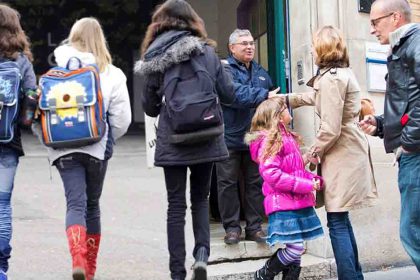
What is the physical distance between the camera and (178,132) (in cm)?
421

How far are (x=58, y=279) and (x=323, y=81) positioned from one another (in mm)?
2587

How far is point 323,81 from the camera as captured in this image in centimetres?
467

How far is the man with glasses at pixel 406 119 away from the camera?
12.6 feet

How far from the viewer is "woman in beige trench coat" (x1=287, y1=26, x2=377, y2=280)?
462cm

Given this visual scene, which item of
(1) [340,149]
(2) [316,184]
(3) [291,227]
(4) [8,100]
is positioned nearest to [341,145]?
(1) [340,149]

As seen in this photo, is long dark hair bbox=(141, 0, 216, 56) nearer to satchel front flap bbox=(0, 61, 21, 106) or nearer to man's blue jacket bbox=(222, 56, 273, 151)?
satchel front flap bbox=(0, 61, 21, 106)

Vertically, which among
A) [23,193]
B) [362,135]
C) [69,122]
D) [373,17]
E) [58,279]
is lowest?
[23,193]

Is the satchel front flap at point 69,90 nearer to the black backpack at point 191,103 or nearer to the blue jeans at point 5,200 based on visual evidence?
the blue jeans at point 5,200

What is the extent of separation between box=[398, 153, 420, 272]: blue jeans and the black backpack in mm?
1219

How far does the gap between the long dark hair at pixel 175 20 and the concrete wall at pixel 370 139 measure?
1483 millimetres

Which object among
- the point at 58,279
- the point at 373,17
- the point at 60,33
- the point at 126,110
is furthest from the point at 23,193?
the point at 60,33

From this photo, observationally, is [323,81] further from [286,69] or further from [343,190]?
[286,69]

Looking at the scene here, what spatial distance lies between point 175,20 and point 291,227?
173 cm

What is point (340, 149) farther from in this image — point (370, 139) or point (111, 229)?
point (111, 229)
